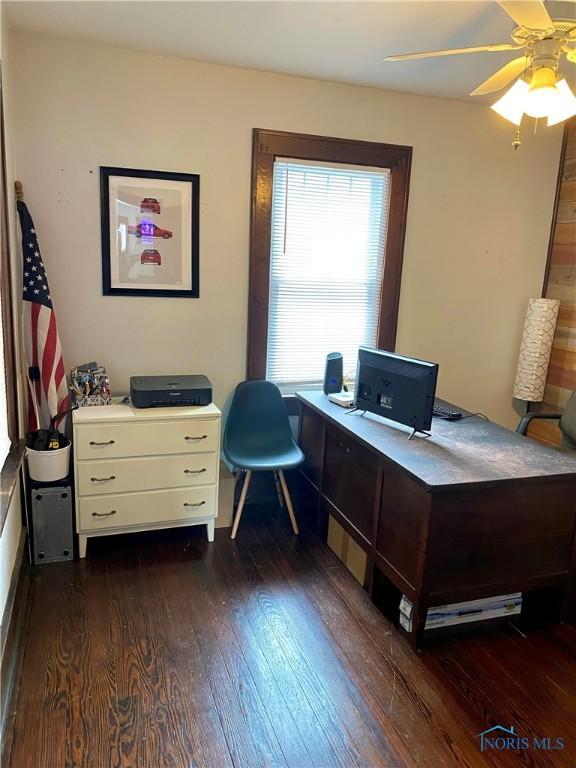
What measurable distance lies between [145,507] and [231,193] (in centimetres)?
177

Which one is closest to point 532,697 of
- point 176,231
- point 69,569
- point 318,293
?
point 69,569

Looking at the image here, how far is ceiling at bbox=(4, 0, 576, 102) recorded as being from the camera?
2.29 m

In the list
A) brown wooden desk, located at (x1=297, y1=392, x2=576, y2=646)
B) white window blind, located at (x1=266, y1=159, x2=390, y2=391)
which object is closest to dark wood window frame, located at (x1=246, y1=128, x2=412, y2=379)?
white window blind, located at (x1=266, y1=159, x2=390, y2=391)

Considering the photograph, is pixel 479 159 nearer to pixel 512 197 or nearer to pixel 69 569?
pixel 512 197

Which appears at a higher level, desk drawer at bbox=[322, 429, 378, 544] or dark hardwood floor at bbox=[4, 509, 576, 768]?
desk drawer at bbox=[322, 429, 378, 544]

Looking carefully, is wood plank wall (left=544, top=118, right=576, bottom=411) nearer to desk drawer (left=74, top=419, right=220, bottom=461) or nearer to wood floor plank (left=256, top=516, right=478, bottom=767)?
wood floor plank (left=256, top=516, right=478, bottom=767)

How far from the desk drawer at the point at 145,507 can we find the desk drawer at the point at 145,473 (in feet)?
0.12

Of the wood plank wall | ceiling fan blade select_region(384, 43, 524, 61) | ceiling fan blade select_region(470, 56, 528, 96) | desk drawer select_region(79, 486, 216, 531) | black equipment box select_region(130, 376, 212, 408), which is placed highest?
ceiling fan blade select_region(384, 43, 524, 61)

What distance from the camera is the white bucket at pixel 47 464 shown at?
2658 mm

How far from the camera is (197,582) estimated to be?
266 centimetres

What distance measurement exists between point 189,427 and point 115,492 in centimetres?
48

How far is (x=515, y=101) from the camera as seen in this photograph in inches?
81.3

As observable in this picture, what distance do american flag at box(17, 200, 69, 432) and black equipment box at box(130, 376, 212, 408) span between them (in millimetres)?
366

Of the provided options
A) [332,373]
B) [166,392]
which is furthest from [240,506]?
[332,373]
